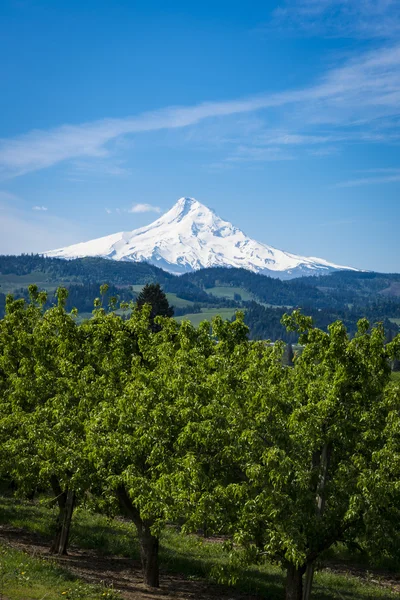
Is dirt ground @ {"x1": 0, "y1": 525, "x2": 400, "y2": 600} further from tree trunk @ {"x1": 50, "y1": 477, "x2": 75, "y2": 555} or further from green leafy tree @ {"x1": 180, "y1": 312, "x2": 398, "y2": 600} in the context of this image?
green leafy tree @ {"x1": 180, "y1": 312, "x2": 398, "y2": 600}

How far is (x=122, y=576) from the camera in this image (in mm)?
28203

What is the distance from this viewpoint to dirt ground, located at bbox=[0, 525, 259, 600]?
2522cm

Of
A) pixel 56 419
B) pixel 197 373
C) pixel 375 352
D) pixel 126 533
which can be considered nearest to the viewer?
pixel 375 352

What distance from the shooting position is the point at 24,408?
27.7 meters

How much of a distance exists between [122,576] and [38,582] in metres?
7.93

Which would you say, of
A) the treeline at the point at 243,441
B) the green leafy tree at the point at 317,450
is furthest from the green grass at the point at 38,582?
the green leafy tree at the point at 317,450

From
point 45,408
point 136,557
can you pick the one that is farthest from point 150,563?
point 45,408

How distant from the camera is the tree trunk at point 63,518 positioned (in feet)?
92.4

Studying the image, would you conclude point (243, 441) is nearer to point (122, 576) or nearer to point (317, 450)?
point (317, 450)

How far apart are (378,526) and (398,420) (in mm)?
3428

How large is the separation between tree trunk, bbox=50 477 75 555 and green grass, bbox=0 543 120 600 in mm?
3616

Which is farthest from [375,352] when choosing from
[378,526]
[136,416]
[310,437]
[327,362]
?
[136,416]

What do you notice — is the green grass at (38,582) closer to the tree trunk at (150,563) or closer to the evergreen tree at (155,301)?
the tree trunk at (150,563)

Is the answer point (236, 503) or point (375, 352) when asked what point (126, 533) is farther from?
point (375, 352)
